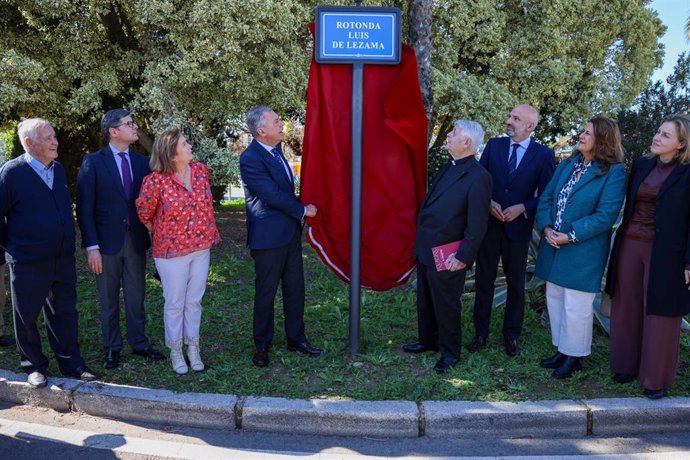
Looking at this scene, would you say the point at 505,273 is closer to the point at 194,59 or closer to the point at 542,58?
the point at 194,59

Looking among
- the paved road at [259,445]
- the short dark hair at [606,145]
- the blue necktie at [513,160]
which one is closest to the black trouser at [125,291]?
the paved road at [259,445]

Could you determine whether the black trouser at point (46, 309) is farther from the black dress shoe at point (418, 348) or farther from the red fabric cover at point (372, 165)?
the black dress shoe at point (418, 348)

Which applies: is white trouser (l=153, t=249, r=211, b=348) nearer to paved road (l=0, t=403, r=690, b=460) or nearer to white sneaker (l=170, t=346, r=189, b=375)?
white sneaker (l=170, t=346, r=189, b=375)

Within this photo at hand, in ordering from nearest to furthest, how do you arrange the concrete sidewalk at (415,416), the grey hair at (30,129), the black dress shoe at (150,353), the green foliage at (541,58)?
1. the concrete sidewalk at (415,416)
2. the grey hair at (30,129)
3. the black dress shoe at (150,353)
4. the green foliage at (541,58)

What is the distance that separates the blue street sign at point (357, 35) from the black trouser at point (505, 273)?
5.00 feet

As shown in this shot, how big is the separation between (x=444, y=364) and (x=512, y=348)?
68 centimetres

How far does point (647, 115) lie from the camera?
892cm

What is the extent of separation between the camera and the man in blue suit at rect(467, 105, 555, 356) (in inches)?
190

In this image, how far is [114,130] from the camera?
179 inches

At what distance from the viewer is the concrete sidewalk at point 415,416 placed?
3.85m

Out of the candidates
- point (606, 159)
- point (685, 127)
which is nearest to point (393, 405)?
point (606, 159)

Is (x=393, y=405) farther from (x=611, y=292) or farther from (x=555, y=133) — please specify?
(x=555, y=133)

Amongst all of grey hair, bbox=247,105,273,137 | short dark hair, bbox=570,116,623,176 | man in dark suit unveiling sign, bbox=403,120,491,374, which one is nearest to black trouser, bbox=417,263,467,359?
man in dark suit unveiling sign, bbox=403,120,491,374

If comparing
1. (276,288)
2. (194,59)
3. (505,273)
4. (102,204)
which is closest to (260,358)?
(276,288)
